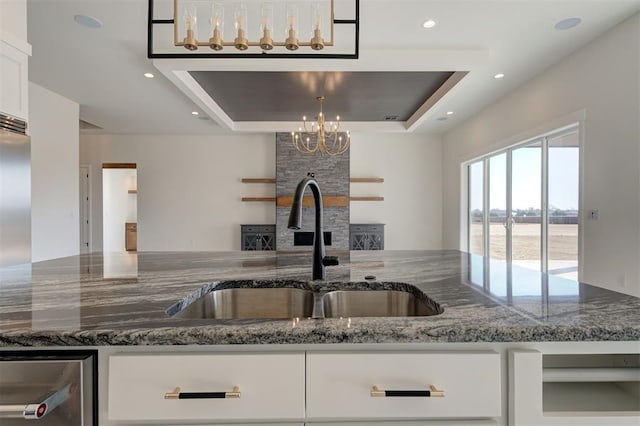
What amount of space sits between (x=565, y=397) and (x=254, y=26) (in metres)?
3.07

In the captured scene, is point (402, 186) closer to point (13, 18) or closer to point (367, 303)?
point (367, 303)

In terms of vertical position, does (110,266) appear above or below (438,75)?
below

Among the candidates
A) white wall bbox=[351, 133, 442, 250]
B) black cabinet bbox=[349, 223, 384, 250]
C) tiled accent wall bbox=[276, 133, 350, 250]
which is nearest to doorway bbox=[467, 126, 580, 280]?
white wall bbox=[351, 133, 442, 250]

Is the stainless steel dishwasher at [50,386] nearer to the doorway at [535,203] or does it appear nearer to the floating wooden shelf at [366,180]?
the doorway at [535,203]

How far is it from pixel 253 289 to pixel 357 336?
0.64 metres

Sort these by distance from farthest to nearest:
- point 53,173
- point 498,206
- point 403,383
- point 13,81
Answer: point 498,206 → point 53,173 → point 13,81 → point 403,383

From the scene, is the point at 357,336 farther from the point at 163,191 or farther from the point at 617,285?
the point at 163,191

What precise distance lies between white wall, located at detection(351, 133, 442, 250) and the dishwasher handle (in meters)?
6.12

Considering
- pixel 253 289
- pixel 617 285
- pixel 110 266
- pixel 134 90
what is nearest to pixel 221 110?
pixel 134 90

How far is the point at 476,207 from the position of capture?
570 centimetres

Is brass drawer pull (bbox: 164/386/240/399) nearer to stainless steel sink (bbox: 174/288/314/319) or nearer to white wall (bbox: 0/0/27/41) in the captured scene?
stainless steel sink (bbox: 174/288/314/319)

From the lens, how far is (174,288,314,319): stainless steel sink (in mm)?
1195

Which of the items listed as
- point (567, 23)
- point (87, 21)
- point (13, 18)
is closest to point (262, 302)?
point (13, 18)

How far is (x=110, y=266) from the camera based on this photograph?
1.50m
